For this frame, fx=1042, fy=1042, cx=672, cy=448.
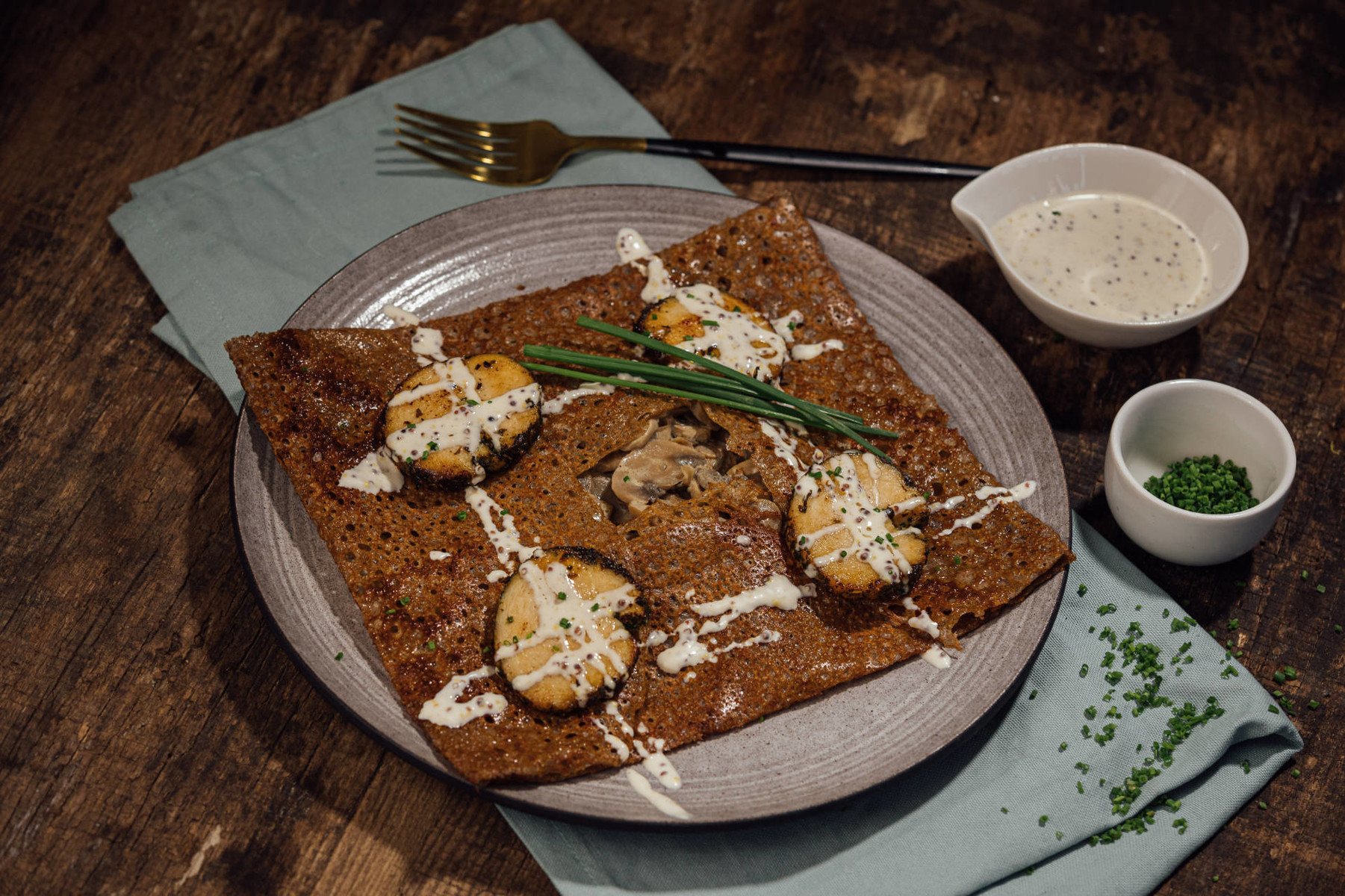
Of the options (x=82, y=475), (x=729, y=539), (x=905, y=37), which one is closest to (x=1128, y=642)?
(x=729, y=539)

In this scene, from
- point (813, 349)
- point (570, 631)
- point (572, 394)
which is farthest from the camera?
point (813, 349)

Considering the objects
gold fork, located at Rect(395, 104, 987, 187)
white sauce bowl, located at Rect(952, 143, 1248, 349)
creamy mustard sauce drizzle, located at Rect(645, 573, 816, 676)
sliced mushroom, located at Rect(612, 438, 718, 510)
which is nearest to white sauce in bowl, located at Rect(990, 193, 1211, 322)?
white sauce bowl, located at Rect(952, 143, 1248, 349)

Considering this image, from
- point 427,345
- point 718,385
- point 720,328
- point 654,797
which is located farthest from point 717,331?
point 654,797

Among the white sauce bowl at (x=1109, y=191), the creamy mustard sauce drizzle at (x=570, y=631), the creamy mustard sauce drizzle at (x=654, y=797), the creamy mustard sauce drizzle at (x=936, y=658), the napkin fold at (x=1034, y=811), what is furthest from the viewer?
the white sauce bowl at (x=1109, y=191)

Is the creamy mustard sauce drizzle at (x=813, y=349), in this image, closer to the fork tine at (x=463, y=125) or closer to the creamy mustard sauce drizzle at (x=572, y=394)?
the creamy mustard sauce drizzle at (x=572, y=394)

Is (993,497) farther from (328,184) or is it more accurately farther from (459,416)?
(328,184)

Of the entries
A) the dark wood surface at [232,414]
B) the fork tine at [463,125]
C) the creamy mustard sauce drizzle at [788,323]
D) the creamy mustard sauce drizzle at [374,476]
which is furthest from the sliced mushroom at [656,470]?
the fork tine at [463,125]

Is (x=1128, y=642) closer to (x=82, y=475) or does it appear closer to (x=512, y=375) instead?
(x=512, y=375)
